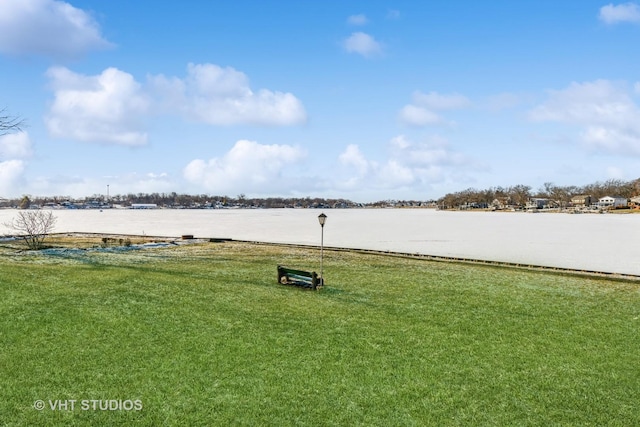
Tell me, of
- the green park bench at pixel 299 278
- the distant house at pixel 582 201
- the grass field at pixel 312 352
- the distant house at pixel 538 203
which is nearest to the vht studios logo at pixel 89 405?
the grass field at pixel 312 352

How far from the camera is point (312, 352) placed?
876cm

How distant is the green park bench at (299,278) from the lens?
586 inches

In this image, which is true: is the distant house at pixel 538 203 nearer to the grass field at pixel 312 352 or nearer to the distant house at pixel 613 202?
the distant house at pixel 613 202

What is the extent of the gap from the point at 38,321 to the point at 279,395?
6.84 metres

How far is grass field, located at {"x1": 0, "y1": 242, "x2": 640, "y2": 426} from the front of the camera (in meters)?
6.58

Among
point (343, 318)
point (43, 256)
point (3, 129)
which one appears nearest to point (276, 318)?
point (343, 318)

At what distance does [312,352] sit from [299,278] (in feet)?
21.4

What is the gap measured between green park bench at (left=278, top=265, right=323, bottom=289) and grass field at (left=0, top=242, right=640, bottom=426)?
38 cm

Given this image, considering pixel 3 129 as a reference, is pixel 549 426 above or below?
below

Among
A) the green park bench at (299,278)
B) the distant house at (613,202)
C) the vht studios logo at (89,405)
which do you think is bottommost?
the vht studios logo at (89,405)

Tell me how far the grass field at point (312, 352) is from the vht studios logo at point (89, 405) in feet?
0.14

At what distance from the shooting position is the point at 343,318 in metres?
11.3

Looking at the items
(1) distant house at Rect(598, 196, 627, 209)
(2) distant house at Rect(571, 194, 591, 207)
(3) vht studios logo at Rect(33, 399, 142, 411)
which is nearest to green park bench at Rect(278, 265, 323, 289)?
(3) vht studios logo at Rect(33, 399, 142, 411)

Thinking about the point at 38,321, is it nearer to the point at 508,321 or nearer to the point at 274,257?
the point at 508,321
